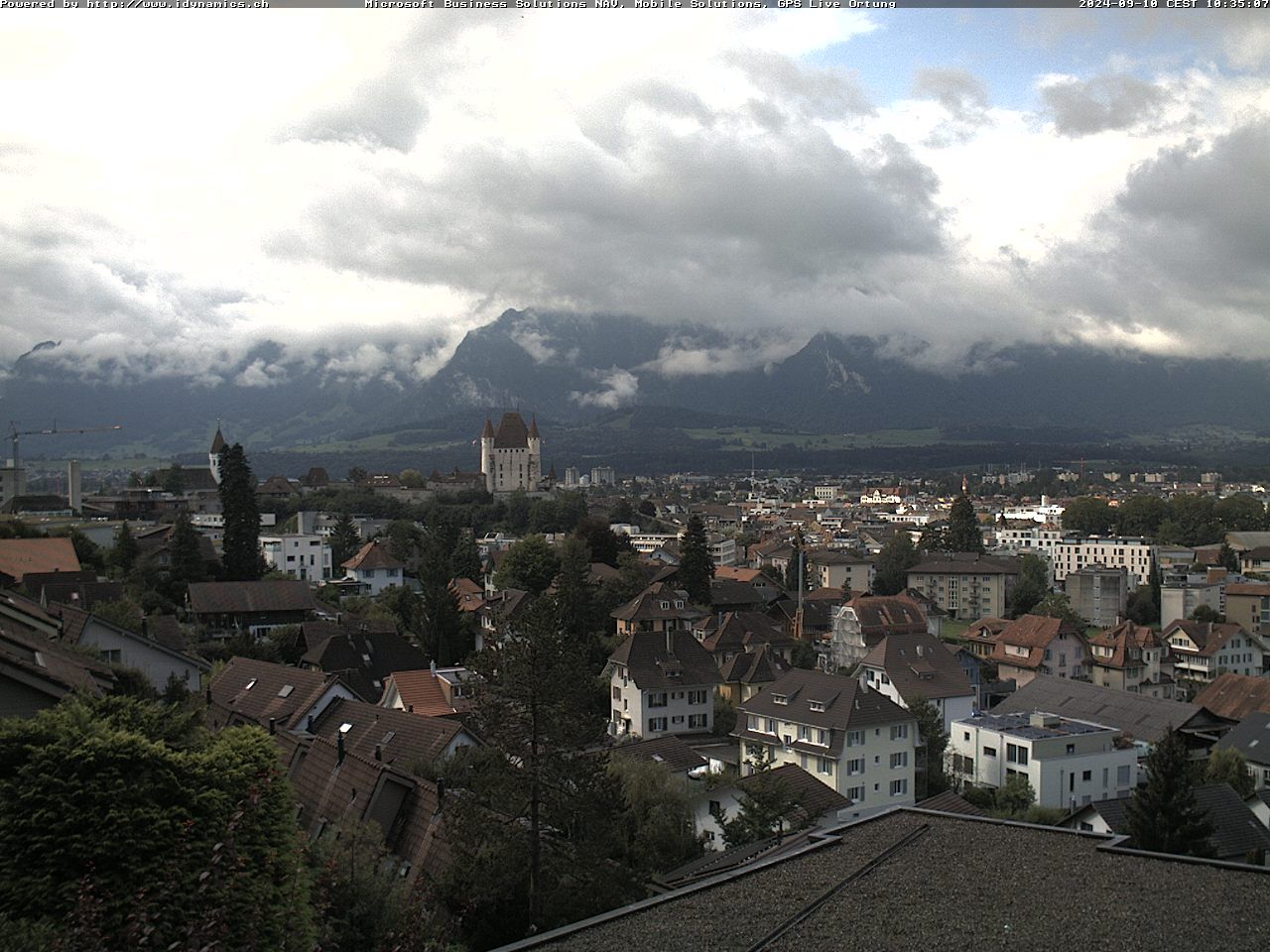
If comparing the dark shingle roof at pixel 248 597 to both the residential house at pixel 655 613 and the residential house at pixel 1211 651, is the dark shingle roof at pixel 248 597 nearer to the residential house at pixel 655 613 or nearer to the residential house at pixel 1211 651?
the residential house at pixel 655 613

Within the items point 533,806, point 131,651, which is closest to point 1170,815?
point 533,806

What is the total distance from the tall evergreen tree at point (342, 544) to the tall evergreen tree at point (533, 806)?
162ft

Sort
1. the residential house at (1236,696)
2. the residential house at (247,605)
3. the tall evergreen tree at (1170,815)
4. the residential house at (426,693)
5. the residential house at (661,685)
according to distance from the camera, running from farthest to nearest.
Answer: the residential house at (247,605)
the residential house at (1236,696)
the residential house at (661,685)
the residential house at (426,693)
the tall evergreen tree at (1170,815)

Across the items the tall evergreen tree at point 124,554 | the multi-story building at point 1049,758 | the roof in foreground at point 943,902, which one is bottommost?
the multi-story building at point 1049,758

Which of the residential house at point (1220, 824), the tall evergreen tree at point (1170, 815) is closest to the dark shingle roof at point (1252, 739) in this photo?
the residential house at point (1220, 824)

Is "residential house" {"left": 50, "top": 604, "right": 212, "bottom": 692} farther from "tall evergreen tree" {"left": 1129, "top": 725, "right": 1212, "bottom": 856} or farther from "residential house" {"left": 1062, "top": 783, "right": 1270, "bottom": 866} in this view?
"tall evergreen tree" {"left": 1129, "top": 725, "right": 1212, "bottom": 856}

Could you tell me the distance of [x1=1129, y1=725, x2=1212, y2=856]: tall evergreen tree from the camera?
21047mm

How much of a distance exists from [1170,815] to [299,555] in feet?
157

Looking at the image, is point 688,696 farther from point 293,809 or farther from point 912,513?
point 912,513

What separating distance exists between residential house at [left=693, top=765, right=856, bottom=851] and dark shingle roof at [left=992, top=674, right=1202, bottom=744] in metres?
15.2

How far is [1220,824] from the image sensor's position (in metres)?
23.2

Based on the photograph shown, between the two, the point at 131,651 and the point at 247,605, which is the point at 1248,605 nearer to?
the point at 247,605

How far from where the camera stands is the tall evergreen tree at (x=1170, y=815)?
21047 mm

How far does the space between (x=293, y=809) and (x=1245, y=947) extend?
771 cm
